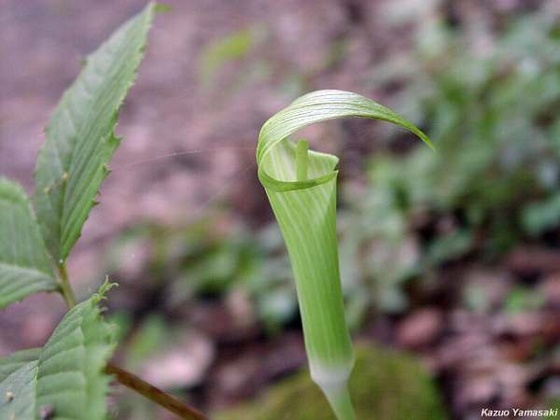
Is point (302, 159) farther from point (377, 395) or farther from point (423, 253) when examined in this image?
point (423, 253)

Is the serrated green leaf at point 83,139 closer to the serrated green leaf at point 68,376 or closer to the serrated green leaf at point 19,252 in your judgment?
the serrated green leaf at point 19,252

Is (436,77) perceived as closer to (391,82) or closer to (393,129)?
(393,129)

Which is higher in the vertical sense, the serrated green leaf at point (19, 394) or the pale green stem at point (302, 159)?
the pale green stem at point (302, 159)

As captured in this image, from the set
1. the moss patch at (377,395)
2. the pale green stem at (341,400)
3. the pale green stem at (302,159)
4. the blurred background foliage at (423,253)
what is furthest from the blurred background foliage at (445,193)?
the pale green stem at (302,159)

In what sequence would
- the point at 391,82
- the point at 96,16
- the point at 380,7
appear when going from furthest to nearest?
the point at 96,16 < the point at 380,7 < the point at 391,82

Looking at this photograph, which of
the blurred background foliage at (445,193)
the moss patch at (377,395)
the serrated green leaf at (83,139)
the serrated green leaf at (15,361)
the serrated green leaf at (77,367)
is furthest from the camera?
the blurred background foliage at (445,193)

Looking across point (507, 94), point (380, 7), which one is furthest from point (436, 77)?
point (380, 7)
